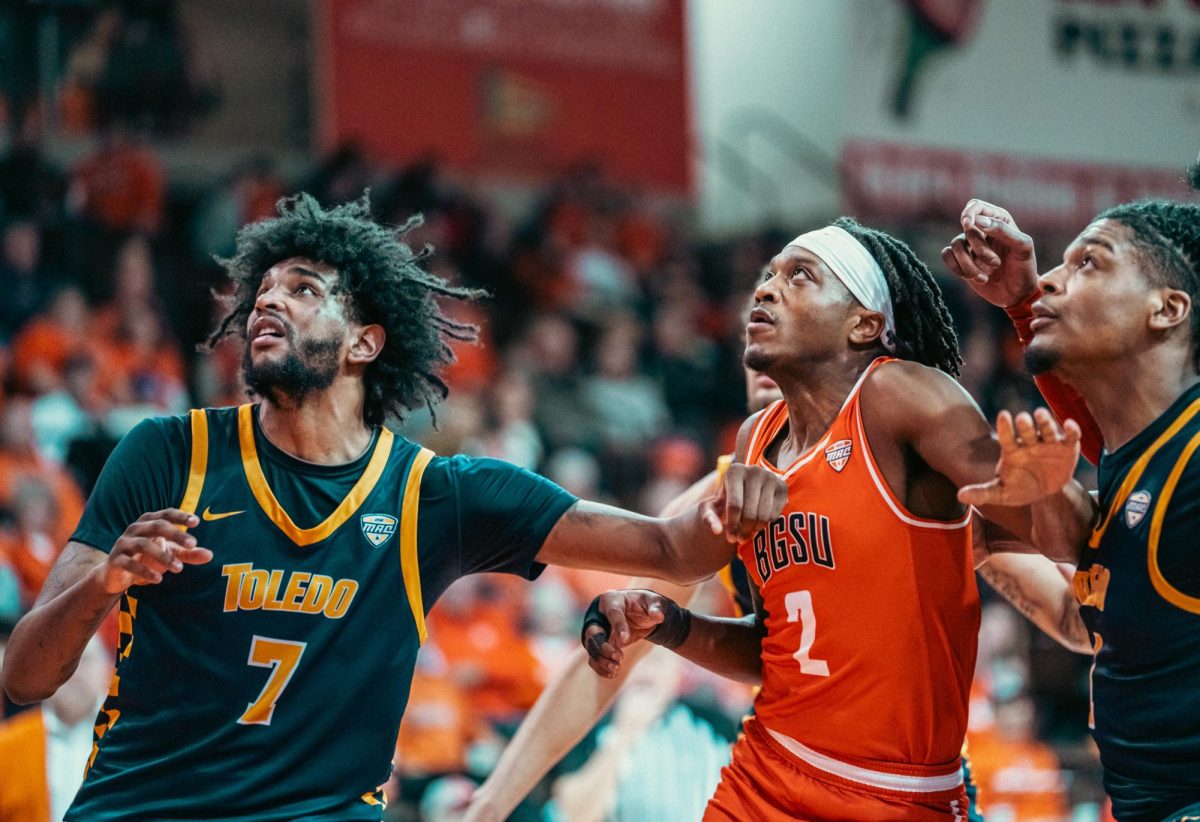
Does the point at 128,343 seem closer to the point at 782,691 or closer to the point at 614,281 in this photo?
the point at 614,281

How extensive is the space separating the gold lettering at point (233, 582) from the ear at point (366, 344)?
31.6 inches

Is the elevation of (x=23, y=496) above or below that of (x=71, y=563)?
below

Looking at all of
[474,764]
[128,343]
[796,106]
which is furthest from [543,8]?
[474,764]

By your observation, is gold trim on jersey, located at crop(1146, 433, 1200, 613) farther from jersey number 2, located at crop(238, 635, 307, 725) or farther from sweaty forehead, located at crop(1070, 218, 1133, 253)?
jersey number 2, located at crop(238, 635, 307, 725)

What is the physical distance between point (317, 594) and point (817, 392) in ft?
4.91

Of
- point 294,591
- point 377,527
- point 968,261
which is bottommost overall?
point 294,591

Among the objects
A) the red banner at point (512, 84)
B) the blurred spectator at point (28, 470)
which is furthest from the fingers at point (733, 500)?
the red banner at point (512, 84)

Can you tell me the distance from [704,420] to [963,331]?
3510 mm

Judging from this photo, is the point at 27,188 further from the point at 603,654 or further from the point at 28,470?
the point at 603,654

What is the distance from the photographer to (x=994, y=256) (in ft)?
13.5

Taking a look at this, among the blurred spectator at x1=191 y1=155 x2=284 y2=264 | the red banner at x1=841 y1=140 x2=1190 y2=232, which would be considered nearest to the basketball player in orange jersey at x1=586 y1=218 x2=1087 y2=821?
the blurred spectator at x1=191 y1=155 x2=284 y2=264

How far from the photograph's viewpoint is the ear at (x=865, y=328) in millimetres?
4227

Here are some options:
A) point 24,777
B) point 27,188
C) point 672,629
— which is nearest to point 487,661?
point 24,777

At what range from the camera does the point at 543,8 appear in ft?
49.5
